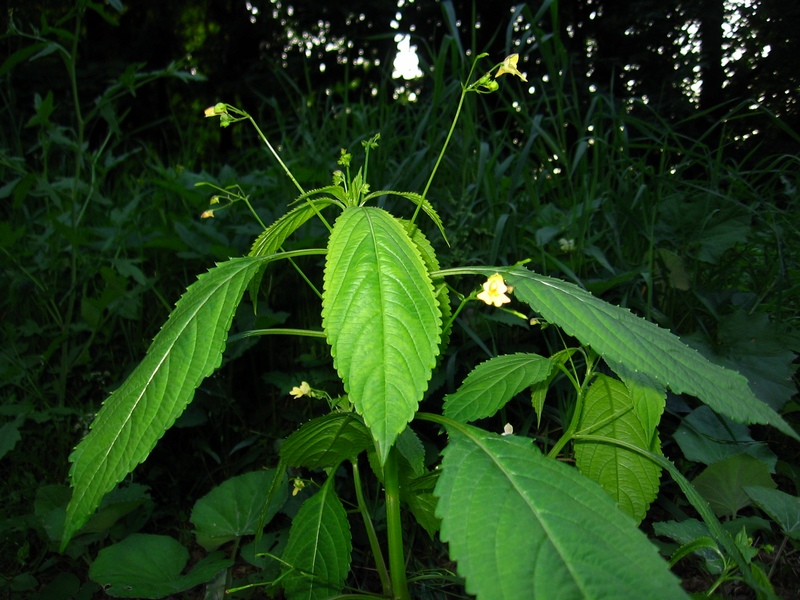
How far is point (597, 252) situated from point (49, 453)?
1.82 m

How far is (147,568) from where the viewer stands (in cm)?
127

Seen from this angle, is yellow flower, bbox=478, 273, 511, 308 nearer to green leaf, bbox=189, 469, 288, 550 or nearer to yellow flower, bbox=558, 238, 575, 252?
green leaf, bbox=189, 469, 288, 550

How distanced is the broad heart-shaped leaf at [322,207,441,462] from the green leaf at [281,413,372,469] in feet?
0.94

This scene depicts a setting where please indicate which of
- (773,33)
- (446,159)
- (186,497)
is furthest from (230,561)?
(773,33)

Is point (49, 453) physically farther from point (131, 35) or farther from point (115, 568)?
point (131, 35)

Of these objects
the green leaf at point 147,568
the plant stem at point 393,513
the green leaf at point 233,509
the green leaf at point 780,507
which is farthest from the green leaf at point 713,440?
the green leaf at point 147,568

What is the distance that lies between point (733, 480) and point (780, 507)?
0.57ft

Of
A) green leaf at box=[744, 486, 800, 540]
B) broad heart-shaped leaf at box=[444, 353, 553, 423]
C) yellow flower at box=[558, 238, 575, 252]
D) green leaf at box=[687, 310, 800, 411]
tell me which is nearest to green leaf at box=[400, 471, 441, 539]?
broad heart-shaped leaf at box=[444, 353, 553, 423]

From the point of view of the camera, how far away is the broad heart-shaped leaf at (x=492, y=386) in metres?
0.97

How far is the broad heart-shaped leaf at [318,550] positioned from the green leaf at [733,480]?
2.65 feet

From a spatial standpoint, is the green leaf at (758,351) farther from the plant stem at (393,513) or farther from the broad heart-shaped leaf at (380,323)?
the broad heart-shaped leaf at (380,323)

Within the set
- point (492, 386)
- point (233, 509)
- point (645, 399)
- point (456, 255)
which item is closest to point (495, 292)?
point (492, 386)

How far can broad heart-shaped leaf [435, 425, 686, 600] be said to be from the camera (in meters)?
0.60

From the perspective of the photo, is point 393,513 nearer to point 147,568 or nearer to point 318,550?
point 318,550
